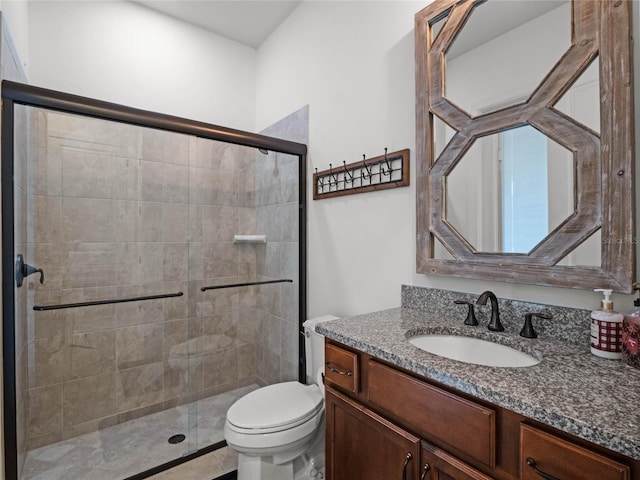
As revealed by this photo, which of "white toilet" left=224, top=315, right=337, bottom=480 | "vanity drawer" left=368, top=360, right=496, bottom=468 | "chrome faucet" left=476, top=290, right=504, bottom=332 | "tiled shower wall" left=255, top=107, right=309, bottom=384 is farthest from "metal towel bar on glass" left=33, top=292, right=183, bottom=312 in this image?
"chrome faucet" left=476, top=290, right=504, bottom=332

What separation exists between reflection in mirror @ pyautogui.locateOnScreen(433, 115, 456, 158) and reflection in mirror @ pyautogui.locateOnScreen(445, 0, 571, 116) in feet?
0.31

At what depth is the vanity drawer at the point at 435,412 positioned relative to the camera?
0.70 metres

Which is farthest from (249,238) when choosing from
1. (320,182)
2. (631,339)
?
(631,339)

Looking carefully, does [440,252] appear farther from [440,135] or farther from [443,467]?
[443,467]

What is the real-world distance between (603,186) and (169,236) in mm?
2105

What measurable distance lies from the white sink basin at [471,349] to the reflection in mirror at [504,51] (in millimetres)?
835

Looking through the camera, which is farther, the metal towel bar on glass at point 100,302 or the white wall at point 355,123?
the metal towel bar on glass at point 100,302

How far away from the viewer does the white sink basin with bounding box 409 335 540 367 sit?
3.27 feet

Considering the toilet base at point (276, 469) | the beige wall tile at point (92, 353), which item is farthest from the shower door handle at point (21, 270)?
the toilet base at point (276, 469)

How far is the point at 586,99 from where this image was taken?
0.95 meters

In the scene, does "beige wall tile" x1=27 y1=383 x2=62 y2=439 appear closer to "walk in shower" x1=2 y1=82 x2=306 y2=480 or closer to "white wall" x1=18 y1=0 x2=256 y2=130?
"walk in shower" x1=2 y1=82 x2=306 y2=480

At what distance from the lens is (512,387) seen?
0.67 meters

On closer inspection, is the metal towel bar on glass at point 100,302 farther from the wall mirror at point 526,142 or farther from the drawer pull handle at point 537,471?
the drawer pull handle at point 537,471

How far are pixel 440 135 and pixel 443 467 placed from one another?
3.81ft
